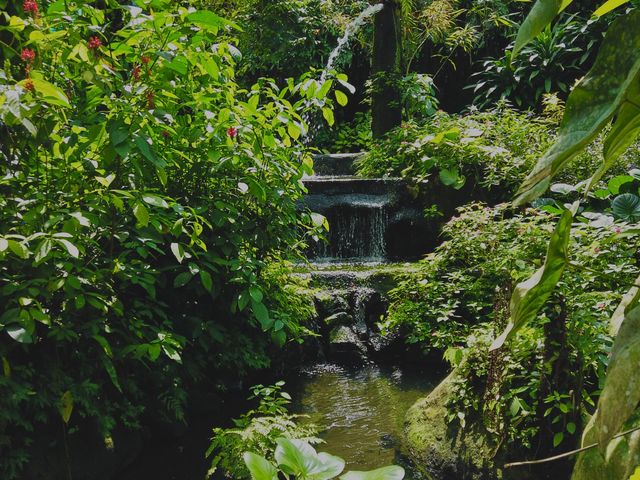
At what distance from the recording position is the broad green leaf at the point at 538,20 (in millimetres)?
637

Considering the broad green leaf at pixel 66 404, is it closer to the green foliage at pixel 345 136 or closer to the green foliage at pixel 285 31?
the green foliage at pixel 345 136

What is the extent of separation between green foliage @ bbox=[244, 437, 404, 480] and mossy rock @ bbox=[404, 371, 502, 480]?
2854 mm

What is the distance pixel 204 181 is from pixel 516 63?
9.46m

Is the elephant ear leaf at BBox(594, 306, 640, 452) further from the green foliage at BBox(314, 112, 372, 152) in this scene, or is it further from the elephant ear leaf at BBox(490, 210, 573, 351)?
the green foliage at BBox(314, 112, 372, 152)

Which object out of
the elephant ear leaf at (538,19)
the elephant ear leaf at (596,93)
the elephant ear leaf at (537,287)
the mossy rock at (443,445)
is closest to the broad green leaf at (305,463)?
the elephant ear leaf at (537,287)

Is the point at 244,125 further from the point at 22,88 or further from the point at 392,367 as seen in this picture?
the point at 392,367

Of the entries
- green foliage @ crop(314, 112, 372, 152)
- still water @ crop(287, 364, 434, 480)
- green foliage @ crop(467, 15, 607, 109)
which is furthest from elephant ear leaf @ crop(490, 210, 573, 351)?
green foliage @ crop(314, 112, 372, 152)

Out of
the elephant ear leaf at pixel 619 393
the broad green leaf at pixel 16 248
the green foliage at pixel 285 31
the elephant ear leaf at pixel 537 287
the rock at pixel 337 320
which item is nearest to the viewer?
the elephant ear leaf at pixel 619 393

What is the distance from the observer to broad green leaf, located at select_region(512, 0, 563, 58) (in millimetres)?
637

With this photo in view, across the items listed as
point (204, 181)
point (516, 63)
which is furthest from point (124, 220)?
point (516, 63)

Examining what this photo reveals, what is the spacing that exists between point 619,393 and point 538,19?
0.39m

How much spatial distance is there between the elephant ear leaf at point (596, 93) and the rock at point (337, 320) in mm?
5616

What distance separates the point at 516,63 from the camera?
38.1ft

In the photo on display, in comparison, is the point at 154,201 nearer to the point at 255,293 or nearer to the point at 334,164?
the point at 255,293
